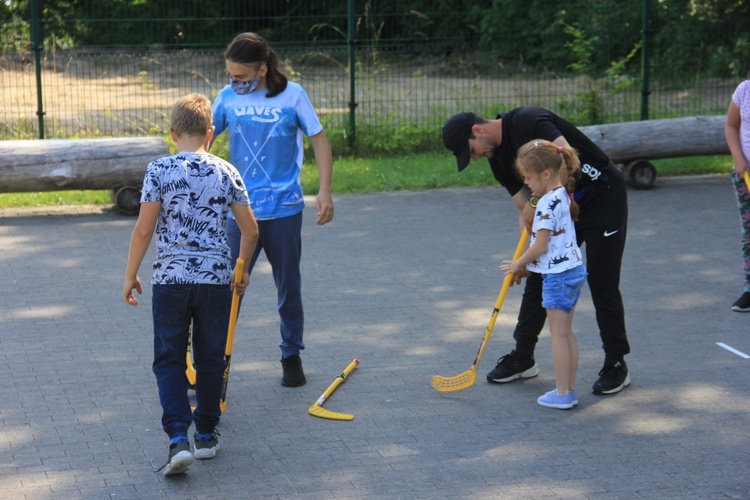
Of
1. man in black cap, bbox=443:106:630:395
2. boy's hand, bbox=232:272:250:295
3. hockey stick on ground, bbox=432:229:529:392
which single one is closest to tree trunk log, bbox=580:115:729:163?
man in black cap, bbox=443:106:630:395

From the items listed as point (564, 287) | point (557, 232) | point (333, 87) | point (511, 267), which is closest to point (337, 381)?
point (511, 267)

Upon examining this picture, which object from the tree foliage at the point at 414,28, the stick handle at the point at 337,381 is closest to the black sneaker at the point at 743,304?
the stick handle at the point at 337,381

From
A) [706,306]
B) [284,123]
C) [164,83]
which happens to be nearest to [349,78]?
[164,83]

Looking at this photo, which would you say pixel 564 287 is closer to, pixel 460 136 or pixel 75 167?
pixel 460 136

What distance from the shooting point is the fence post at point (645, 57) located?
12.8m

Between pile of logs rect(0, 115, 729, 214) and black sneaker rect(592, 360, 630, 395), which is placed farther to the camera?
pile of logs rect(0, 115, 729, 214)

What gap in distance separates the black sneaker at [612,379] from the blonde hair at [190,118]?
7.92 ft

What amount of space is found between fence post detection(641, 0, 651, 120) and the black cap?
8.62 m

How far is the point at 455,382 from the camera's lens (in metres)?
5.34

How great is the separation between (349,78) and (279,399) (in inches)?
321

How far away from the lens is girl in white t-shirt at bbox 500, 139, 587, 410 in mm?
4773

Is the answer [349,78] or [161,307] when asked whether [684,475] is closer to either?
[161,307]

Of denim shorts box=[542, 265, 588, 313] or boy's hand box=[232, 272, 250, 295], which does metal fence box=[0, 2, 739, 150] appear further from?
boy's hand box=[232, 272, 250, 295]

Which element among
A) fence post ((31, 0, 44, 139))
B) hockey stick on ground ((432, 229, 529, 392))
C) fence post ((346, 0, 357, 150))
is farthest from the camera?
fence post ((346, 0, 357, 150))
